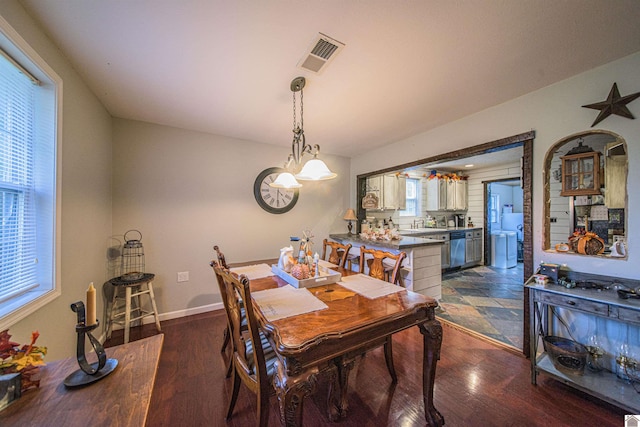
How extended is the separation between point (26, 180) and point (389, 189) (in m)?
4.44

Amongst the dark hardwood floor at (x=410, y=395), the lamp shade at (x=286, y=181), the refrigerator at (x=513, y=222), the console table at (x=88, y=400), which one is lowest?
the dark hardwood floor at (x=410, y=395)

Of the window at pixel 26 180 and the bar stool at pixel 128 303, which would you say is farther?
the bar stool at pixel 128 303

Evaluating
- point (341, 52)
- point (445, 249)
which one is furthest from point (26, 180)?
point (445, 249)

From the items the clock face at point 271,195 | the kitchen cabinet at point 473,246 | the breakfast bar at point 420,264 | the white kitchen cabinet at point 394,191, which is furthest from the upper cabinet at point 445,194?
the clock face at point 271,195

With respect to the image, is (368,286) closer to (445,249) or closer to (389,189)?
(389,189)

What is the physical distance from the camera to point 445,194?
526 centimetres

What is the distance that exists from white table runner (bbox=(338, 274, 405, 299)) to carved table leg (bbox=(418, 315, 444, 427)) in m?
0.30

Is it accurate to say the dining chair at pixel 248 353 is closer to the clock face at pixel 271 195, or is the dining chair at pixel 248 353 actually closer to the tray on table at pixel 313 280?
the tray on table at pixel 313 280

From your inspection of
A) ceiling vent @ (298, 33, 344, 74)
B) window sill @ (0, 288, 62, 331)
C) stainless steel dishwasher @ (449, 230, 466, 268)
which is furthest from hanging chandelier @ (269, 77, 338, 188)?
stainless steel dishwasher @ (449, 230, 466, 268)

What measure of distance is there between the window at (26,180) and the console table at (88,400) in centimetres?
55

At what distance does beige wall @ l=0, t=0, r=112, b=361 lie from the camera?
51.4 inches

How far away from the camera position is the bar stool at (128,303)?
2.25 metres

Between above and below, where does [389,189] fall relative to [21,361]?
above

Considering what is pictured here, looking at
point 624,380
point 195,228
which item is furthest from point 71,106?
point 624,380
